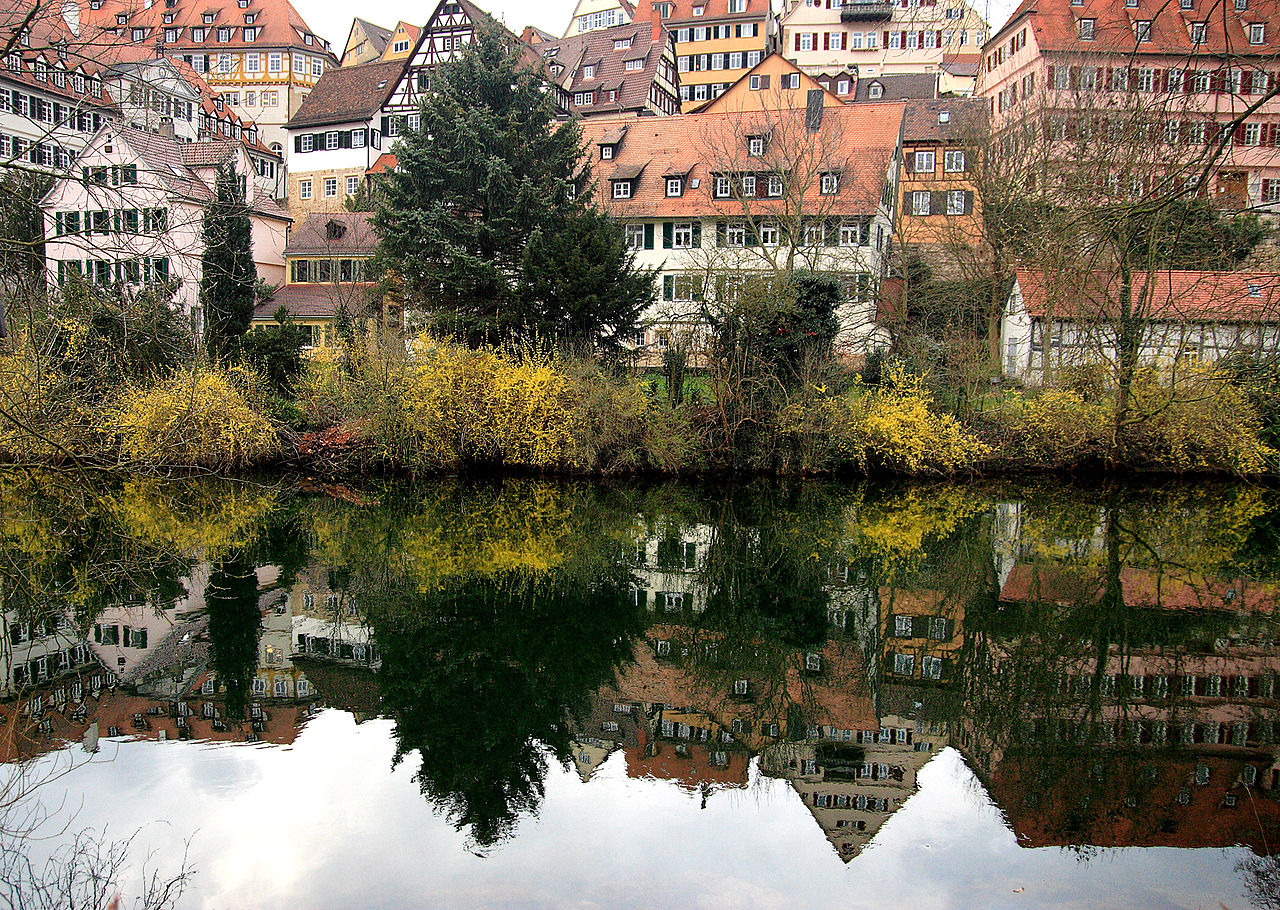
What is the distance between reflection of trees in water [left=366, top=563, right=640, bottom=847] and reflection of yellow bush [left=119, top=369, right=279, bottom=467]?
1145 centimetres

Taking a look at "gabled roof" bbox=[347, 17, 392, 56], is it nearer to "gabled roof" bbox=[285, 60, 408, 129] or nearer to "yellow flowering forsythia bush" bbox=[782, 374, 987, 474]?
"gabled roof" bbox=[285, 60, 408, 129]

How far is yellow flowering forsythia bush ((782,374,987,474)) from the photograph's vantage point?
2492 centimetres

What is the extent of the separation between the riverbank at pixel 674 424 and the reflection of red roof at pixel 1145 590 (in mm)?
9542

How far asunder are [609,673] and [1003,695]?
4.07 meters

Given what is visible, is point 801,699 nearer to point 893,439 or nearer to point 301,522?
point 301,522

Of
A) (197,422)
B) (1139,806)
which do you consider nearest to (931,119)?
(197,422)

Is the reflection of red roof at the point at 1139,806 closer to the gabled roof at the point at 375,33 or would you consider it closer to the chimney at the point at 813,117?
the chimney at the point at 813,117

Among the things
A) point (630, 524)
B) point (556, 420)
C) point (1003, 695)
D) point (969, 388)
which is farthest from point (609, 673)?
point (969, 388)

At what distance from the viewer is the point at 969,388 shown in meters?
26.0

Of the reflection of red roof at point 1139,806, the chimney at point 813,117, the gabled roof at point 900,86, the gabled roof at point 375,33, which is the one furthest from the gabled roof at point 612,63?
the reflection of red roof at point 1139,806

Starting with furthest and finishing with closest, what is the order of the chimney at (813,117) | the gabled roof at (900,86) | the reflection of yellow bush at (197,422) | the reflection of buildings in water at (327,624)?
the gabled roof at (900,86), the chimney at (813,117), the reflection of yellow bush at (197,422), the reflection of buildings in water at (327,624)

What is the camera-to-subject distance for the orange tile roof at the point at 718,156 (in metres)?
37.9

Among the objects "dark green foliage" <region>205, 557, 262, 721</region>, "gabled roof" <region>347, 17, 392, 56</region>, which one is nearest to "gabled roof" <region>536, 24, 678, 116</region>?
"gabled roof" <region>347, 17, 392, 56</region>

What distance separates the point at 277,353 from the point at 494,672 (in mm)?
21087
